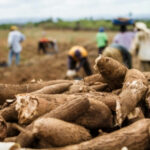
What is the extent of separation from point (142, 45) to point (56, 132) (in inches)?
189

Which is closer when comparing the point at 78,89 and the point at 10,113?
the point at 10,113

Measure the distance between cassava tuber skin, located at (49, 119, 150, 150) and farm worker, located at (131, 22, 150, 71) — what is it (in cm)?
430

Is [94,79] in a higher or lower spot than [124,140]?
higher

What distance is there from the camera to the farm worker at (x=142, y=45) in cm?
634

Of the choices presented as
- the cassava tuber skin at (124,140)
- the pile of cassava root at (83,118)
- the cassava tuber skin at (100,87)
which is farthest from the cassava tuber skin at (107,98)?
the cassava tuber skin at (100,87)

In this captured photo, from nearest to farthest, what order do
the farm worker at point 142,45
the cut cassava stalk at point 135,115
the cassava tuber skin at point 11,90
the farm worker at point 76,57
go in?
the cut cassava stalk at point 135,115
the cassava tuber skin at point 11,90
the farm worker at point 142,45
the farm worker at point 76,57

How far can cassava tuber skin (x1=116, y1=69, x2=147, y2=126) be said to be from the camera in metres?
2.47

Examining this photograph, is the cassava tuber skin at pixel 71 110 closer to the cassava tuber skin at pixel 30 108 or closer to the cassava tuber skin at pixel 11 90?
the cassava tuber skin at pixel 30 108

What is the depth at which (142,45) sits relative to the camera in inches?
259

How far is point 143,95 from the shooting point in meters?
2.75

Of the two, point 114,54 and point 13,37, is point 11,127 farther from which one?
point 13,37

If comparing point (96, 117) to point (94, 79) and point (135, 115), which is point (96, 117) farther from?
point (94, 79)

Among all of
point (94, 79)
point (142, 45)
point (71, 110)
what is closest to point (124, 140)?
point (71, 110)

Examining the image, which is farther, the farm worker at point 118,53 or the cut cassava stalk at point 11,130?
A: the farm worker at point 118,53
